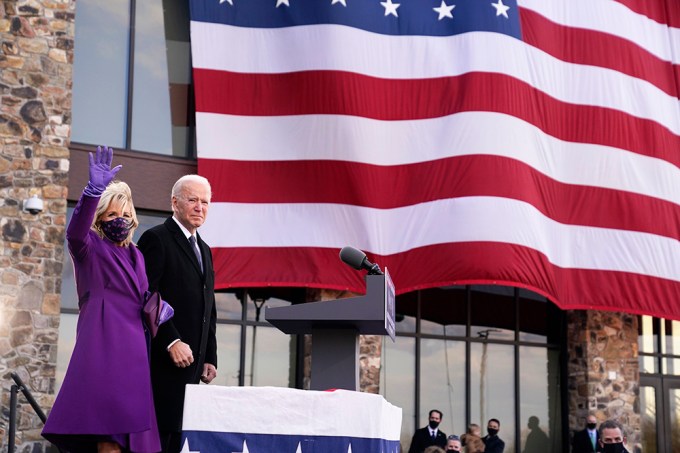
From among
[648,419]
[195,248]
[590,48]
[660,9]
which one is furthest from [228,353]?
[195,248]

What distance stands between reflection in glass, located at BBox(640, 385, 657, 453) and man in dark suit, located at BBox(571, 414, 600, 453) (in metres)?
2.19

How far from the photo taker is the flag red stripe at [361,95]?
1417cm

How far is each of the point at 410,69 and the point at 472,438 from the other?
212 inches

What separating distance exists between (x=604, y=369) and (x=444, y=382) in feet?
9.63

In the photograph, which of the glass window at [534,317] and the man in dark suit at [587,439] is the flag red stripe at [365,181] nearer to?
the glass window at [534,317]

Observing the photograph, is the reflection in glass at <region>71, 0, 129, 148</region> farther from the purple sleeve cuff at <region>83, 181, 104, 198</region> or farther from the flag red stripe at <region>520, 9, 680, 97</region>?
the purple sleeve cuff at <region>83, 181, 104, 198</region>

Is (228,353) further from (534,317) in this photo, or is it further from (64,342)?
(534,317)

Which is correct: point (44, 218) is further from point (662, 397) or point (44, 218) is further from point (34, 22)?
point (662, 397)

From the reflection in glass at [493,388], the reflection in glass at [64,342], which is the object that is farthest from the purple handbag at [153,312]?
the reflection in glass at [493,388]

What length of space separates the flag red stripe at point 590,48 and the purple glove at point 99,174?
1230 cm

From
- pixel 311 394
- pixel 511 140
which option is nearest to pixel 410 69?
pixel 511 140

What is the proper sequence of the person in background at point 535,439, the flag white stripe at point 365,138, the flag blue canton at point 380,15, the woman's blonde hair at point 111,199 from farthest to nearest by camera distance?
the person in background at point 535,439, the flag blue canton at point 380,15, the flag white stripe at point 365,138, the woman's blonde hair at point 111,199

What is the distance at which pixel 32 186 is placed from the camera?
43.9ft

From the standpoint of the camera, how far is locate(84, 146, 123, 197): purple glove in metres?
3.83
